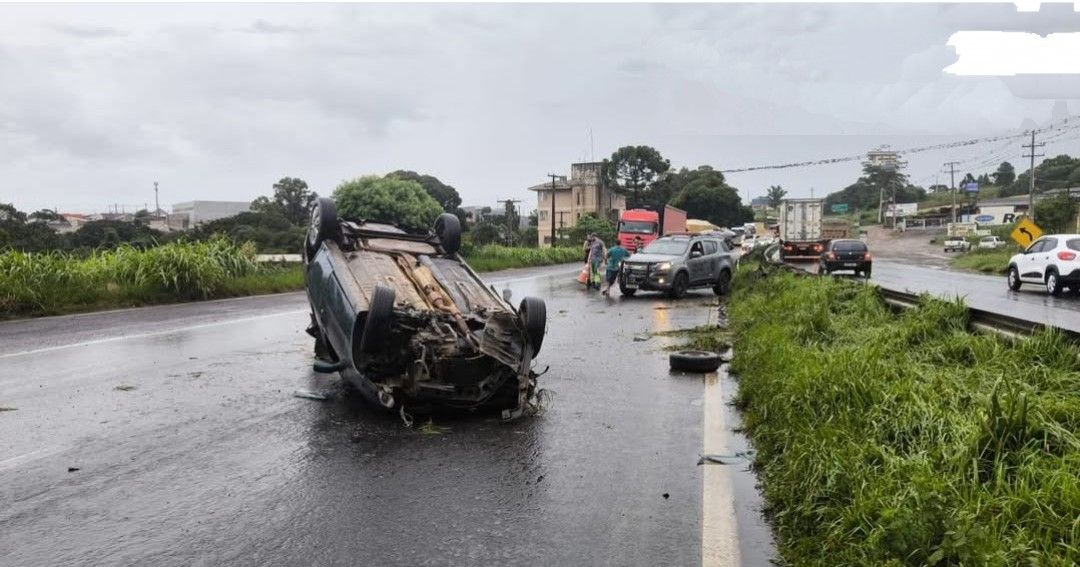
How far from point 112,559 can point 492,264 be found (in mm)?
37221

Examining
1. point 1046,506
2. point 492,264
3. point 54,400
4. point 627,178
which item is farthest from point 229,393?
point 627,178

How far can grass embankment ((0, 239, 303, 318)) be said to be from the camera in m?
15.7

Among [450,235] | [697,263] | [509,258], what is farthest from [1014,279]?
[509,258]

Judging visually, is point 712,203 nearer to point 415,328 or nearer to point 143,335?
point 143,335

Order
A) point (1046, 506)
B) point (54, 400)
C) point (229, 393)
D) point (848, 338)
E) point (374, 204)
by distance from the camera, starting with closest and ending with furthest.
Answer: point (1046, 506), point (54, 400), point (229, 393), point (848, 338), point (374, 204)

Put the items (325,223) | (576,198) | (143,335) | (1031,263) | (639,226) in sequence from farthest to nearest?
1. (576,198)
2. (639,226)
3. (1031,263)
4. (143,335)
5. (325,223)

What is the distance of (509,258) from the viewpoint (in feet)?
151

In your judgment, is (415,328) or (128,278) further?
(128,278)

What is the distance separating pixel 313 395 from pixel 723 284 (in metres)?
17.0

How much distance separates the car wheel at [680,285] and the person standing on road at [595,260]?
11.8 feet

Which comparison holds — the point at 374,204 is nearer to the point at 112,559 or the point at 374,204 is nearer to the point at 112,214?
the point at 112,214

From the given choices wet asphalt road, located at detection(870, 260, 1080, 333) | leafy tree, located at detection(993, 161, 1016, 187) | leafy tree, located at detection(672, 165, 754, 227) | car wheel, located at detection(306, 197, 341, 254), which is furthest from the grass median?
leafy tree, located at detection(993, 161, 1016, 187)

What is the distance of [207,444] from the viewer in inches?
238

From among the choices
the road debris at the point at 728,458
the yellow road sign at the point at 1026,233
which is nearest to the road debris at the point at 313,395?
the road debris at the point at 728,458
